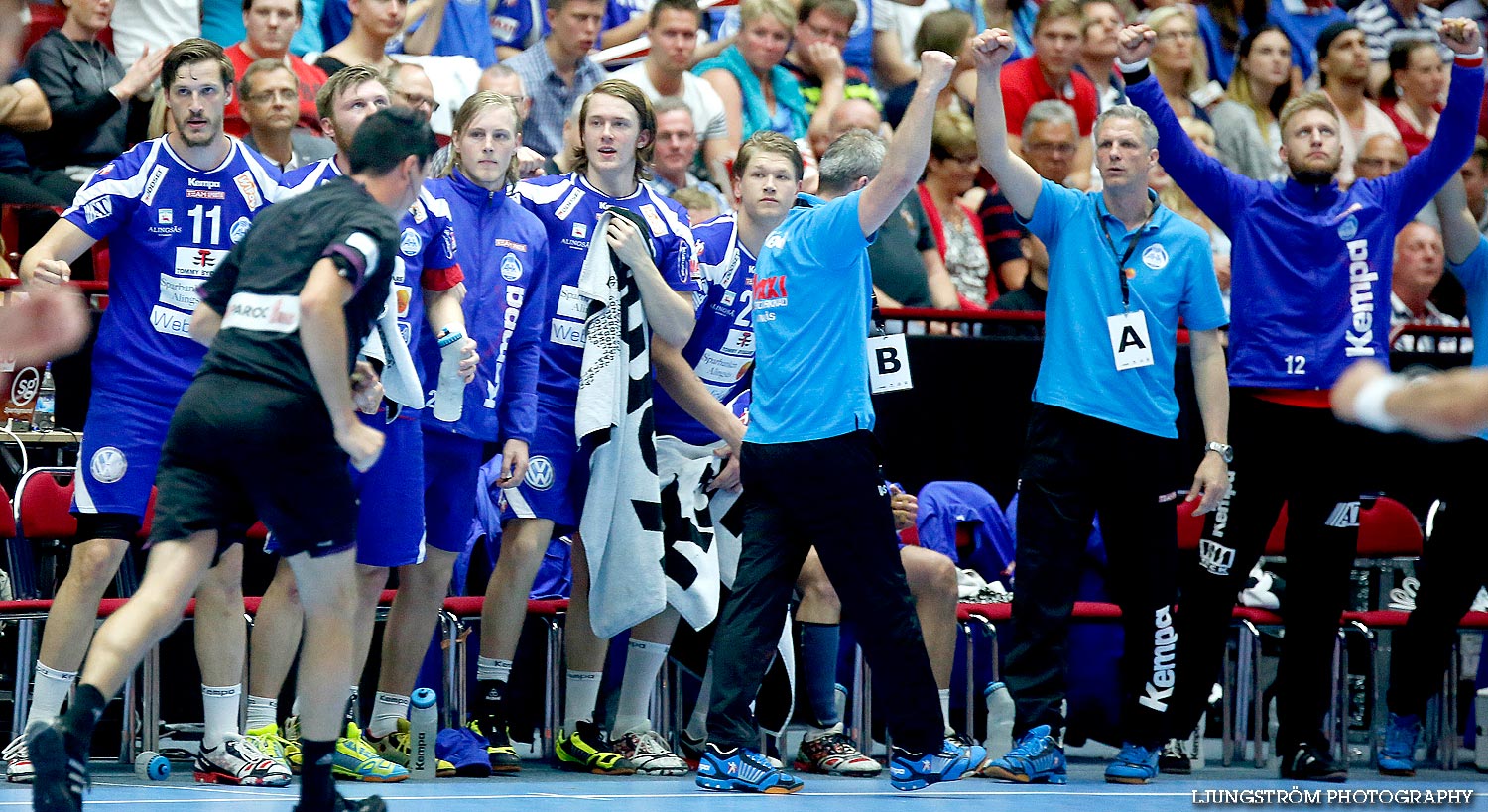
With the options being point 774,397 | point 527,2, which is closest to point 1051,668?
point 774,397

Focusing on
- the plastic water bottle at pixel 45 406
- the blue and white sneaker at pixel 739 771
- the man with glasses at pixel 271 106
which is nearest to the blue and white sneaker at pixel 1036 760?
the blue and white sneaker at pixel 739 771

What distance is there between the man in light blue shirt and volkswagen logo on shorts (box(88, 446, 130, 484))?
1.94 m

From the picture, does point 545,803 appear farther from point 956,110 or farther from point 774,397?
point 956,110

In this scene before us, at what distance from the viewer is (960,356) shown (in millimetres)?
8023

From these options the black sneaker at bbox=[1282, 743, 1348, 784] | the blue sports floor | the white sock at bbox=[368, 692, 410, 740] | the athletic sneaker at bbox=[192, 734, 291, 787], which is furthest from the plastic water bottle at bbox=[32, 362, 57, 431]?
the black sneaker at bbox=[1282, 743, 1348, 784]

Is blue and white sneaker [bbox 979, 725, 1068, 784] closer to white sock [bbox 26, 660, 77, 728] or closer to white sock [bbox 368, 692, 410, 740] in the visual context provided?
white sock [bbox 368, 692, 410, 740]

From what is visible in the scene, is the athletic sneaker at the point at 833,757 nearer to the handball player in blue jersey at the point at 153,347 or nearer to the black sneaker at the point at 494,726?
the black sneaker at the point at 494,726

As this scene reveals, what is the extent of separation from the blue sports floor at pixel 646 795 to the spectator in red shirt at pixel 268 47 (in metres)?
2.81

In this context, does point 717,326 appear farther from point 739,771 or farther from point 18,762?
point 18,762

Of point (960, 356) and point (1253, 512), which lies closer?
point (1253, 512)

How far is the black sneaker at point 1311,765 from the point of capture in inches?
257

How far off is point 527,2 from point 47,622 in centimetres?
528

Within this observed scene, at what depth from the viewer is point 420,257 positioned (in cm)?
584

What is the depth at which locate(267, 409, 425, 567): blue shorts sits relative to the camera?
18.8 feet
